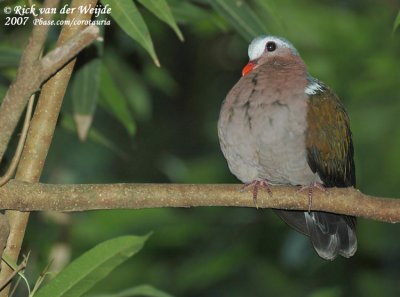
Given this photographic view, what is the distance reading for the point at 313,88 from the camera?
14.0 feet

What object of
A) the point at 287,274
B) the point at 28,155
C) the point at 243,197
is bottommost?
the point at 287,274

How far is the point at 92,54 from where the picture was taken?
427 centimetres

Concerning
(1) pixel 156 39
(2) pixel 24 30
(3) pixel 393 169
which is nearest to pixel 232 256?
(3) pixel 393 169

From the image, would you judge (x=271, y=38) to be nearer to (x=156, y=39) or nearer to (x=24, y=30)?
(x=24, y=30)

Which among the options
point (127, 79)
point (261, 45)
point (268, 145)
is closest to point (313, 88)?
point (268, 145)

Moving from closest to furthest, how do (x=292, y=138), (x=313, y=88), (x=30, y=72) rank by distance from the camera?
1. (x=30, y=72)
2. (x=292, y=138)
3. (x=313, y=88)

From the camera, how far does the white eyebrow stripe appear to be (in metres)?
4.21

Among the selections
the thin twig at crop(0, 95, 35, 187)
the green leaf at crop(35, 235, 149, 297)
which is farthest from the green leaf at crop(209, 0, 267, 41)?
the thin twig at crop(0, 95, 35, 187)

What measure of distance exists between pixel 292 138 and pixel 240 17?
608 millimetres

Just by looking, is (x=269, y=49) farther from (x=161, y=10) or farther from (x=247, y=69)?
(x=161, y=10)

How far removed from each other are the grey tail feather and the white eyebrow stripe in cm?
63

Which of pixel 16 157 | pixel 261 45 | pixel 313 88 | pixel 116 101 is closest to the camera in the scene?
pixel 16 157

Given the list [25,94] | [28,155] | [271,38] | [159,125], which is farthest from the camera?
[159,125]

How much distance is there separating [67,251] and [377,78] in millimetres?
2497
